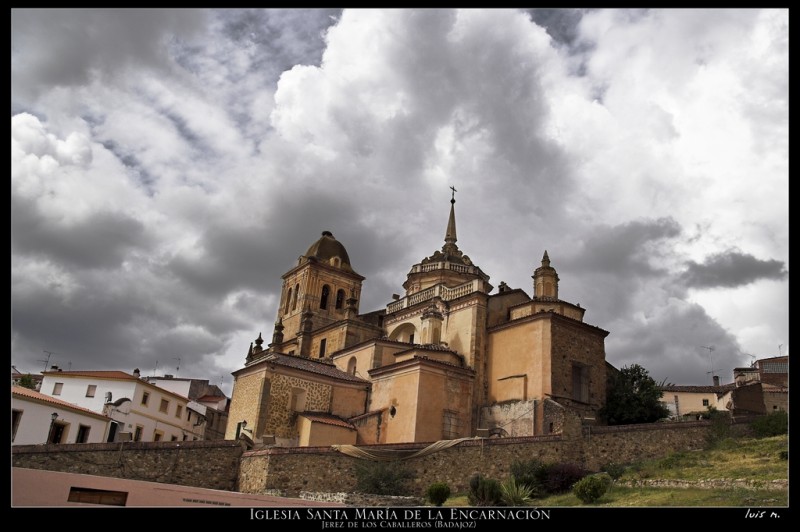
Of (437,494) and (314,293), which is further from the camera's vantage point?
(314,293)

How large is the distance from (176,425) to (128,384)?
20.9ft

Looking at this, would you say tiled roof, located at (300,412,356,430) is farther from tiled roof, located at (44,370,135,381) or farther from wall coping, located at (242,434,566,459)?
tiled roof, located at (44,370,135,381)

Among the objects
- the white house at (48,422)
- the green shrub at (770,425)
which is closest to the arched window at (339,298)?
the white house at (48,422)

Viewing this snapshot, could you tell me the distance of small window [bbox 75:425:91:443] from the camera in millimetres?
33156

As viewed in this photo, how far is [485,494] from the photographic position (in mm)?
21531

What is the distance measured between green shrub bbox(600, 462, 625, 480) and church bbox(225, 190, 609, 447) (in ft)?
16.6

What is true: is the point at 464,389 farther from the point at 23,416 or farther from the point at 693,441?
the point at 23,416

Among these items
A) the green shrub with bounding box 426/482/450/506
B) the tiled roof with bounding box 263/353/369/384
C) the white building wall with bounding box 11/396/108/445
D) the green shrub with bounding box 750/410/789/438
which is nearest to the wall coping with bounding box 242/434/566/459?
the green shrub with bounding box 426/482/450/506

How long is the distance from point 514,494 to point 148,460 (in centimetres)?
1315

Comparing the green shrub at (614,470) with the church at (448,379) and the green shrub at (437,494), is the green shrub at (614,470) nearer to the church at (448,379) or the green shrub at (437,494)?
the church at (448,379)

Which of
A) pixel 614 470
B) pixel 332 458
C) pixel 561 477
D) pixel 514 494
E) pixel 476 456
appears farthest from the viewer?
pixel 476 456

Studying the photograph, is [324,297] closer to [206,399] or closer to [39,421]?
[206,399]

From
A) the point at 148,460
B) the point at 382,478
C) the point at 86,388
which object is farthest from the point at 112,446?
the point at 86,388
